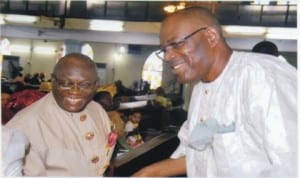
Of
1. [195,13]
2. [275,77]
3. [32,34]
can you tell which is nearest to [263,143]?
[275,77]

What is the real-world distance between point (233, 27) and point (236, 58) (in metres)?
9.27

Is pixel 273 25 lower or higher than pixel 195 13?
higher

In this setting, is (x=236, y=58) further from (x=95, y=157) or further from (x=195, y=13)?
(x=95, y=157)

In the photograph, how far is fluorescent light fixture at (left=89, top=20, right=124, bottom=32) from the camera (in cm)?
1122

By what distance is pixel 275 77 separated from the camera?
1087mm

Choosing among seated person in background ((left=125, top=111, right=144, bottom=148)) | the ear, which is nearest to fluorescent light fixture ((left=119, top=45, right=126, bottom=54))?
seated person in background ((left=125, top=111, right=144, bottom=148))

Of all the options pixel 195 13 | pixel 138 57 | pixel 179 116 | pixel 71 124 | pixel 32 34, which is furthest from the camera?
pixel 138 57

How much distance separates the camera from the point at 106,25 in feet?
37.8

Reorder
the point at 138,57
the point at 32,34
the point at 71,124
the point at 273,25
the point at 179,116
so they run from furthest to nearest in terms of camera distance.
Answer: the point at 138,57
the point at 32,34
the point at 273,25
the point at 179,116
the point at 71,124

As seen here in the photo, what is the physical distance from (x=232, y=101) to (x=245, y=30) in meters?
9.61

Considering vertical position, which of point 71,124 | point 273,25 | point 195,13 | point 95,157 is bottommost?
point 95,157

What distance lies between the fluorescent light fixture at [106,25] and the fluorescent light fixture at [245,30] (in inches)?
112

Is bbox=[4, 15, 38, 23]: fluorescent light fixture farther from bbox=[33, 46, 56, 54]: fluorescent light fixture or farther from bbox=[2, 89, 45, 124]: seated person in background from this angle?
bbox=[2, 89, 45, 124]: seated person in background

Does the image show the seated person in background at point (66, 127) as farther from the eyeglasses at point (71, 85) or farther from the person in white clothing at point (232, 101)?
the person in white clothing at point (232, 101)
